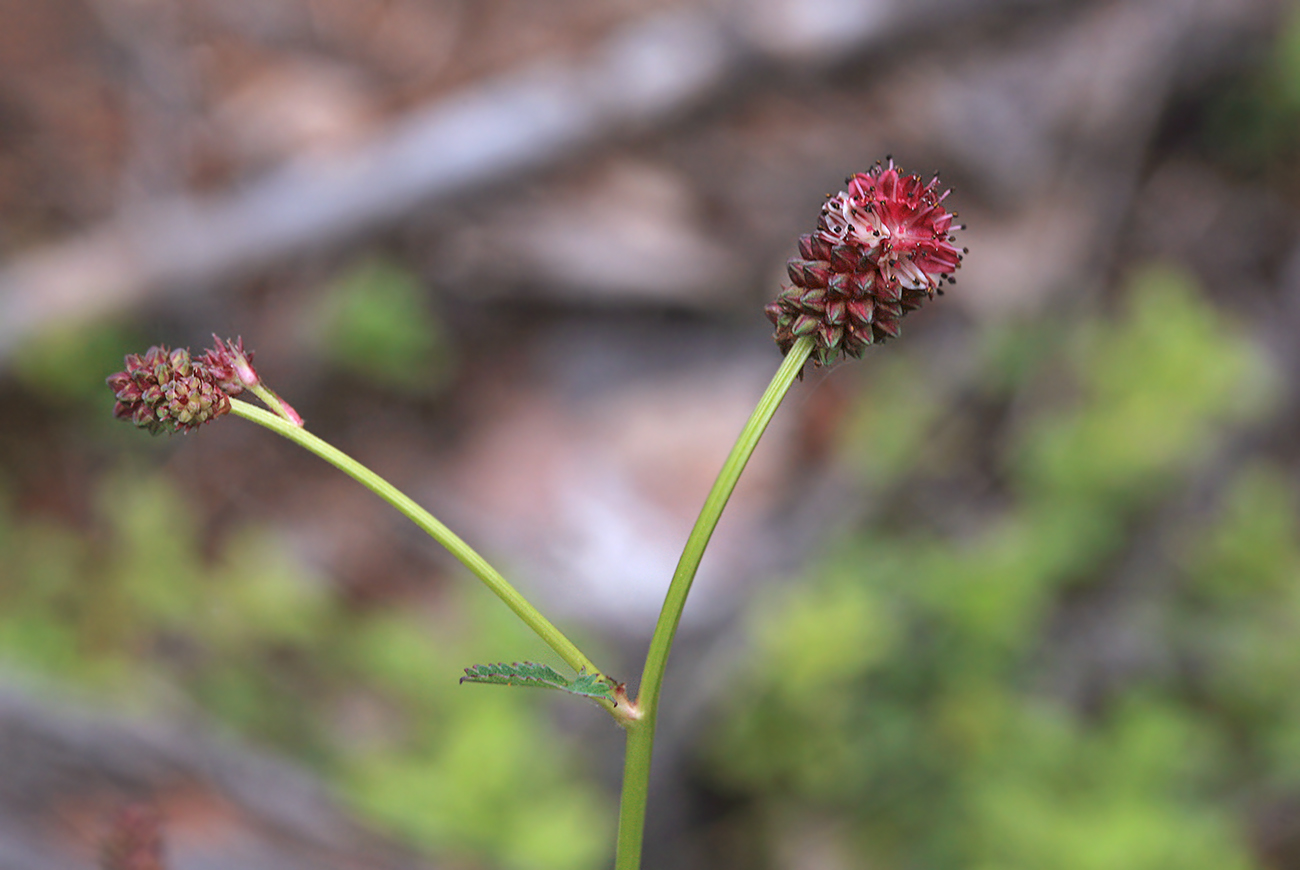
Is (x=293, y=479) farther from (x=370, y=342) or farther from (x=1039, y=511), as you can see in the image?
(x=1039, y=511)

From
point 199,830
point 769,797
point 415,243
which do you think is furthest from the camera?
point 415,243

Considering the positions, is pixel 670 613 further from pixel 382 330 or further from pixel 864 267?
pixel 382 330

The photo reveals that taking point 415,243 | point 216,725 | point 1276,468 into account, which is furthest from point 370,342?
point 1276,468

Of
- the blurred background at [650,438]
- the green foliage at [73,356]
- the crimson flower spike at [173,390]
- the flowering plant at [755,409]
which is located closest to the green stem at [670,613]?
the flowering plant at [755,409]

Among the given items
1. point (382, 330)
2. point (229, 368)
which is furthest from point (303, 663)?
point (229, 368)

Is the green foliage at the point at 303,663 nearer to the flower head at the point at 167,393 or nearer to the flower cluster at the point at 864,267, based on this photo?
the flower head at the point at 167,393

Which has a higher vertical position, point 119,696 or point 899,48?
point 899,48

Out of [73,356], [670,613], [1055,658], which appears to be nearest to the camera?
[670,613]
